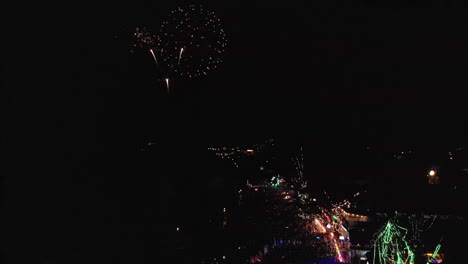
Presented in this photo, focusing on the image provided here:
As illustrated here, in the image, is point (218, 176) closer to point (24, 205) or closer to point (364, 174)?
point (24, 205)

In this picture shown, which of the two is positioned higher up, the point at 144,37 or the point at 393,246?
the point at 144,37

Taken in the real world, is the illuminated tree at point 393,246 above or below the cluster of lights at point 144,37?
below

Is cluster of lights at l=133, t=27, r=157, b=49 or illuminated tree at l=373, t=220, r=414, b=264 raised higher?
cluster of lights at l=133, t=27, r=157, b=49

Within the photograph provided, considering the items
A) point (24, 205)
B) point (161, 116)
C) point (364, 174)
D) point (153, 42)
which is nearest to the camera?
point (24, 205)

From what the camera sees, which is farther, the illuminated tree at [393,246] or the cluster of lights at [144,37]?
the illuminated tree at [393,246]

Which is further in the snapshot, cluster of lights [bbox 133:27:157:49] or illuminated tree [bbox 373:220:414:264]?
illuminated tree [bbox 373:220:414:264]

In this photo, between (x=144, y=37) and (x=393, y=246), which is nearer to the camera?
(x=144, y=37)

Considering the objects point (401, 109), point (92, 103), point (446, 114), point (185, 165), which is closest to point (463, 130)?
point (446, 114)

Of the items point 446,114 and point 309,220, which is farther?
point 309,220

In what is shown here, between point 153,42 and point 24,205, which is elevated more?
point 153,42

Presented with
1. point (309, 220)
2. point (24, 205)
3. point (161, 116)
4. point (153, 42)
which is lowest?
point (309, 220)

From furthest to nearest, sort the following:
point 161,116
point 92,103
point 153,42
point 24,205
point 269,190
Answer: point 269,190
point 161,116
point 153,42
point 92,103
point 24,205
